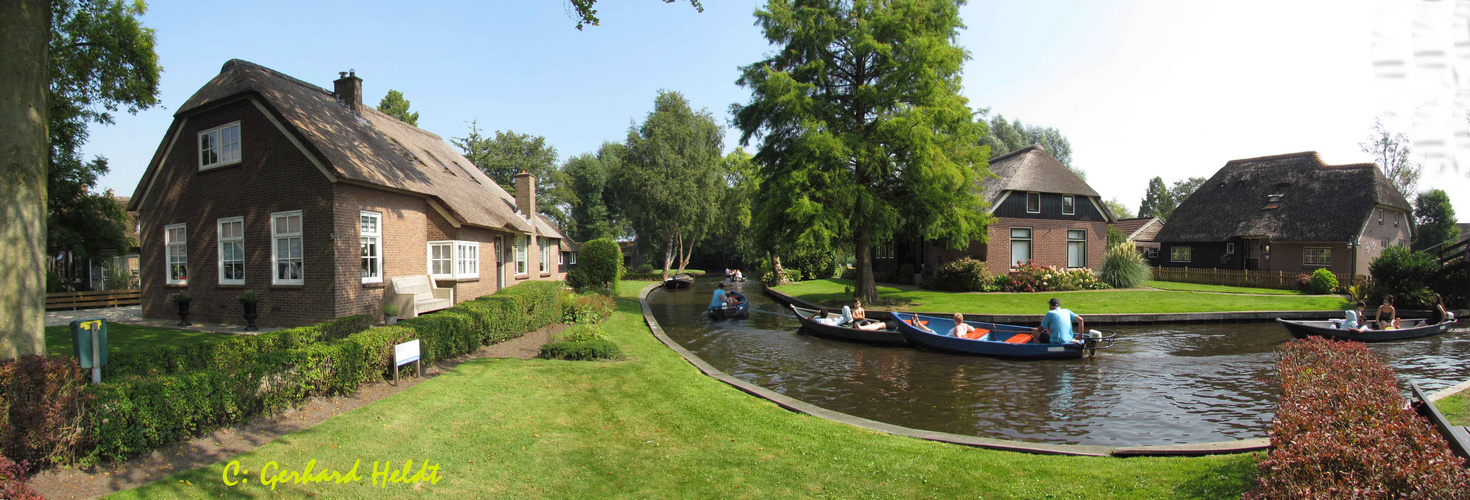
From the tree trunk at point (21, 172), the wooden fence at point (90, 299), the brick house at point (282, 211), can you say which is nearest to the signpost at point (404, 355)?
the tree trunk at point (21, 172)

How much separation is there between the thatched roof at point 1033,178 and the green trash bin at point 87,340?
31.5 m

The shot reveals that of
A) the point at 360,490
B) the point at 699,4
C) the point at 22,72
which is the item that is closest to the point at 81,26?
the point at 22,72

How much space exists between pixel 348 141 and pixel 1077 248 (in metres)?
32.5

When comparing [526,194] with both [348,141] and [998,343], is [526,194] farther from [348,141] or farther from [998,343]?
[998,343]

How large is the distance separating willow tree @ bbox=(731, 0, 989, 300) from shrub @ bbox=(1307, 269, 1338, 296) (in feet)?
52.1

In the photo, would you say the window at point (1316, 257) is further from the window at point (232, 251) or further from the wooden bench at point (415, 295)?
the window at point (232, 251)

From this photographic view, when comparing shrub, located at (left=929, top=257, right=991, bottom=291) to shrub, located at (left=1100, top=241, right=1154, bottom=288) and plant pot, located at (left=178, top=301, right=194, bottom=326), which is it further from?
plant pot, located at (left=178, top=301, right=194, bottom=326)

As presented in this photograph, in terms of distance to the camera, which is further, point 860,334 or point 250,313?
point 860,334

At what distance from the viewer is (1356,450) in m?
3.60

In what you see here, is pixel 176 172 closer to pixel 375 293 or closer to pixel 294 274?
pixel 294 274

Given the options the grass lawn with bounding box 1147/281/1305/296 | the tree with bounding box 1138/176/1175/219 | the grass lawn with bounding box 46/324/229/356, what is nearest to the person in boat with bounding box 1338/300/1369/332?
the grass lawn with bounding box 1147/281/1305/296

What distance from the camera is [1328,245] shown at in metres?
31.4

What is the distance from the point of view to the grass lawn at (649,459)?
5766 millimetres

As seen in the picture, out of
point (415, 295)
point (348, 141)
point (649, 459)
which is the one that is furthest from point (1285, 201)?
point (348, 141)
